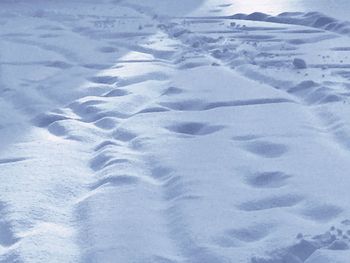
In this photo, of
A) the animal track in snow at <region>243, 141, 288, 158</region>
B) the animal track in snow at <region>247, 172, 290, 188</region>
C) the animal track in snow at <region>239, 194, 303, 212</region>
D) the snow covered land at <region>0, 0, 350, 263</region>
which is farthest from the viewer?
the animal track in snow at <region>243, 141, 288, 158</region>

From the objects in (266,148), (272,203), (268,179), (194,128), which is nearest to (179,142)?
(194,128)

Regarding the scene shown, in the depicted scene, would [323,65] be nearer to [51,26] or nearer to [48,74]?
[48,74]

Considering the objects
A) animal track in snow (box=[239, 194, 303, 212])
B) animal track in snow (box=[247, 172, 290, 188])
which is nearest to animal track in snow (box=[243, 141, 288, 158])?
animal track in snow (box=[247, 172, 290, 188])

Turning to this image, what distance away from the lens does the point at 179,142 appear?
10.0ft

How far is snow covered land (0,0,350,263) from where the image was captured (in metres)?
2.22

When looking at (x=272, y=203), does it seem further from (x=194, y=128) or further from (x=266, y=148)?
(x=194, y=128)

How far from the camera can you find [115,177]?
2707 mm

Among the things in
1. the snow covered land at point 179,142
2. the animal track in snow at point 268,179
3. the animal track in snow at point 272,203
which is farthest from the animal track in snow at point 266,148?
the animal track in snow at point 272,203

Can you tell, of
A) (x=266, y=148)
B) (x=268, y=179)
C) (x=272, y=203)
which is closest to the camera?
(x=272, y=203)

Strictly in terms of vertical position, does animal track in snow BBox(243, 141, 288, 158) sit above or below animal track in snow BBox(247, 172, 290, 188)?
above

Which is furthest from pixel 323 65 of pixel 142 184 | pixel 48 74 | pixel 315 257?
pixel 315 257

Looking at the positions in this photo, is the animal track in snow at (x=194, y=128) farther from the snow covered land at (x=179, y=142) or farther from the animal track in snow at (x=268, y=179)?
the animal track in snow at (x=268, y=179)

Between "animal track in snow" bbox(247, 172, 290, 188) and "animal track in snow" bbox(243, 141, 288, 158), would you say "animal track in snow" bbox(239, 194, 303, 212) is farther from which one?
"animal track in snow" bbox(243, 141, 288, 158)

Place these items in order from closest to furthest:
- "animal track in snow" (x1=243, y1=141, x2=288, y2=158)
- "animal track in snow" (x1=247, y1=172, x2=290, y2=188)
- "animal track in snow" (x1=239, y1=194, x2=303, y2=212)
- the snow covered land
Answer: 1. the snow covered land
2. "animal track in snow" (x1=239, y1=194, x2=303, y2=212)
3. "animal track in snow" (x1=247, y1=172, x2=290, y2=188)
4. "animal track in snow" (x1=243, y1=141, x2=288, y2=158)
